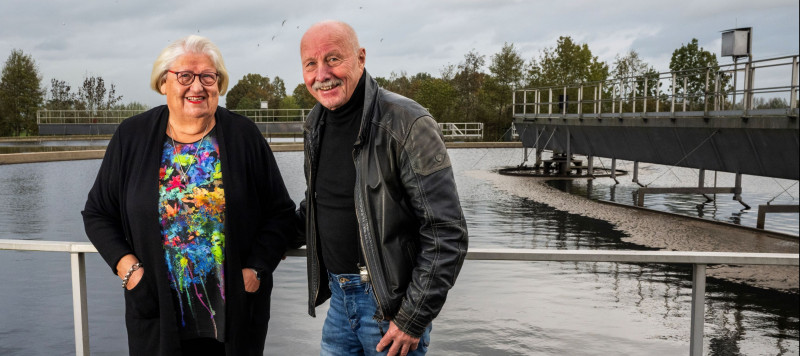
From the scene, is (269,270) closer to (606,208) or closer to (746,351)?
(746,351)

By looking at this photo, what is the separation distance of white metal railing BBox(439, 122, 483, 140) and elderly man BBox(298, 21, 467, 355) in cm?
4375

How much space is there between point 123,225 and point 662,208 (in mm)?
18471

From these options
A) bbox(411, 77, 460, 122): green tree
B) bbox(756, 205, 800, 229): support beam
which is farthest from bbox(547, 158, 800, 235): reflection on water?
bbox(411, 77, 460, 122): green tree

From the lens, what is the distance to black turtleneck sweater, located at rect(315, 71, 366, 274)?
6.82ft

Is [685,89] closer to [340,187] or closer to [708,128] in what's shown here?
[708,128]

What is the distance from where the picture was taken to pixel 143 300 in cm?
220

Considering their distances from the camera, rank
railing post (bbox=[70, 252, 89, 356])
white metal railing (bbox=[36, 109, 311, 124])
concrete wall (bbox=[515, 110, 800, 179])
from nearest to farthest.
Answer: railing post (bbox=[70, 252, 89, 356]), concrete wall (bbox=[515, 110, 800, 179]), white metal railing (bbox=[36, 109, 311, 124])

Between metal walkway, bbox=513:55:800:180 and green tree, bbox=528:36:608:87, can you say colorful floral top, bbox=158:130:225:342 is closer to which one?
metal walkway, bbox=513:55:800:180

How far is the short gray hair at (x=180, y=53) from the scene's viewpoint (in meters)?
2.17

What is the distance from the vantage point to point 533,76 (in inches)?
2050

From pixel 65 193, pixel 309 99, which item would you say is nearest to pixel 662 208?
pixel 65 193

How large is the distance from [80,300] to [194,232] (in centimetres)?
81

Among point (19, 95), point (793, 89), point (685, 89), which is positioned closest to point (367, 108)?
point (793, 89)

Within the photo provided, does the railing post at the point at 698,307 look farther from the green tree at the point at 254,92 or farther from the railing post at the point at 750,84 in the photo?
the green tree at the point at 254,92
